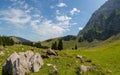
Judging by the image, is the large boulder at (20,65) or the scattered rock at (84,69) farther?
the scattered rock at (84,69)

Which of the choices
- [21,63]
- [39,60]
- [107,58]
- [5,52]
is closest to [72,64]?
[39,60]

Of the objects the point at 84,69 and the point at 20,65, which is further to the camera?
the point at 84,69

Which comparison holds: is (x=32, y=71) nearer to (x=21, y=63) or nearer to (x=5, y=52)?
(x=21, y=63)

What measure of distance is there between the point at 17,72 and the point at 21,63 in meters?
1.64

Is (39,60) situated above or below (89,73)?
above

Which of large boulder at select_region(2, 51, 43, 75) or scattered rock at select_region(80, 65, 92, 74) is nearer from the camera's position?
large boulder at select_region(2, 51, 43, 75)

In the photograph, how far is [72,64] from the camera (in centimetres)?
4272

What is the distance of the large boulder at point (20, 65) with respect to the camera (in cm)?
3469

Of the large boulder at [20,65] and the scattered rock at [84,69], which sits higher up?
the large boulder at [20,65]

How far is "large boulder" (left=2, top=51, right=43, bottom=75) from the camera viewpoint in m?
34.7

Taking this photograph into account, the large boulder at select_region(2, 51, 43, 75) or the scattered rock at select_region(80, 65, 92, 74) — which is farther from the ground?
the large boulder at select_region(2, 51, 43, 75)

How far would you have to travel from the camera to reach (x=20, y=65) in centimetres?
3516

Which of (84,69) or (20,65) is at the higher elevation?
(20,65)

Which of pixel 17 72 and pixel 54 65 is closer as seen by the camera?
pixel 17 72
